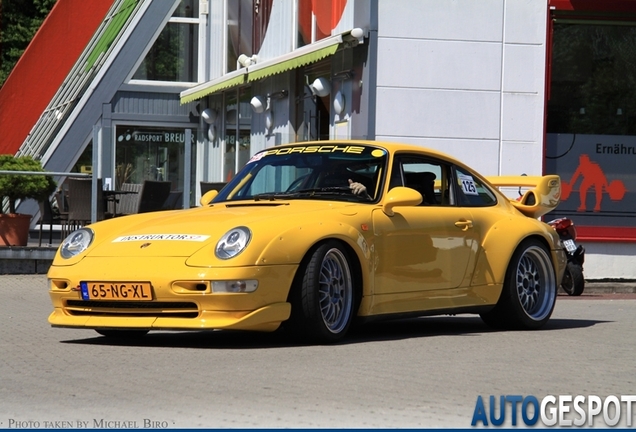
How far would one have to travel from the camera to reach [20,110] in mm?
31656

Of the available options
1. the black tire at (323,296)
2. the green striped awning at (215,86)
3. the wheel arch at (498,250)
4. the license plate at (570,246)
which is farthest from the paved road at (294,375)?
the green striped awning at (215,86)

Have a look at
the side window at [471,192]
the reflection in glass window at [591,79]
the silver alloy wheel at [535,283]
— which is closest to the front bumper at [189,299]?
the side window at [471,192]

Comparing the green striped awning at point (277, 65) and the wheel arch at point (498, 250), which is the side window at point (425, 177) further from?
the green striped awning at point (277, 65)

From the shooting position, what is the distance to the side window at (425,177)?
938 cm

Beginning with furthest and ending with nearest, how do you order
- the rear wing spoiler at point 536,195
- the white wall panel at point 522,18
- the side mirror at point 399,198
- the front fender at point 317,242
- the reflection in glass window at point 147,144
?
1. the reflection in glass window at point 147,144
2. the white wall panel at point 522,18
3. the rear wing spoiler at point 536,195
4. the side mirror at point 399,198
5. the front fender at point 317,242

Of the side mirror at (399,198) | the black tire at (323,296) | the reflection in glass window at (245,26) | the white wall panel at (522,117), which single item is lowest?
the black tire at (323,296)

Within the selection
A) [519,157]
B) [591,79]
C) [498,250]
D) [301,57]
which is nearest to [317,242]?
[498,250]

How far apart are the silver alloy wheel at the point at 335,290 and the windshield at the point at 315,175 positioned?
73cm

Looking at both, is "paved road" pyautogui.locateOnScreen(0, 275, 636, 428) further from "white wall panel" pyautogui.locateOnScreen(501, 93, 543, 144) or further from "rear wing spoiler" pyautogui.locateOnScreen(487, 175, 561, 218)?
"white wall panel" pyautogui.locateOnScreen(501, 93, 543, 144)

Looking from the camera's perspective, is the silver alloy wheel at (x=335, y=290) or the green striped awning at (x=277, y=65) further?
the green striped awning at (x=277, y=65)

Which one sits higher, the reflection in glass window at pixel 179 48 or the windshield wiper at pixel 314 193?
the reflection in glass window at pixel 179 48

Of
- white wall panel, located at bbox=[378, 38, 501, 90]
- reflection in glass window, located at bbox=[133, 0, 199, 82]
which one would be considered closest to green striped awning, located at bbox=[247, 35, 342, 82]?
white wall panel, located at bbox=[378, 38, 501, 90]

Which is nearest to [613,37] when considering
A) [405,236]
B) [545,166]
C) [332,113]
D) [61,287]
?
[545,166]

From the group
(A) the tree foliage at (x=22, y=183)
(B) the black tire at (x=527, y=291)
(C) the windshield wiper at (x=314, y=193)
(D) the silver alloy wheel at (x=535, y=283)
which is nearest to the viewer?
(C) the windshield wiper at (x=314, y=193)
